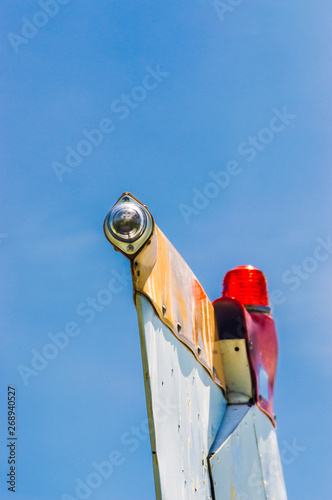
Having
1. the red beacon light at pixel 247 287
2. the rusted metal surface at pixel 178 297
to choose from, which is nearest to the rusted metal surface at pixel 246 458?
the rusted metal surface at pixel 178 297

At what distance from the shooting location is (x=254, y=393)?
5980 mm

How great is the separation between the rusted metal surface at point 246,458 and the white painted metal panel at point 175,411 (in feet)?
0.40

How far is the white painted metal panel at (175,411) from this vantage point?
4008mm

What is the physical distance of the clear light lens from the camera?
3.96 meters

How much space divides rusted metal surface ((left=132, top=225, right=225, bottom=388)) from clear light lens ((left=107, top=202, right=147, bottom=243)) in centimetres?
15

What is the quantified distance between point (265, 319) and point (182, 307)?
1.81 meters

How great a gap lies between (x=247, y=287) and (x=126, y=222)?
3.01 metres

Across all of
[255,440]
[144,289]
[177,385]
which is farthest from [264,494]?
[144,289]

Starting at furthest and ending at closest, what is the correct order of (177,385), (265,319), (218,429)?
(265,319) < (218,429) < (177,385)

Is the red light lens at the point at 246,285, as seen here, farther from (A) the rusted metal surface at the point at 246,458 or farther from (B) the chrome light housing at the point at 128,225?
(B) the chrome light housing at the point at 128,225

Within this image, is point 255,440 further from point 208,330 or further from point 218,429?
point 208,330

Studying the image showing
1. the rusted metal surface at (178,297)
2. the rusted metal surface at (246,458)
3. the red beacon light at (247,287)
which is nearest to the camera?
the rusted metal surface at (178,297)

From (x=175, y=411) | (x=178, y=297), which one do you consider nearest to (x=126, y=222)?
(x=178, y=297)

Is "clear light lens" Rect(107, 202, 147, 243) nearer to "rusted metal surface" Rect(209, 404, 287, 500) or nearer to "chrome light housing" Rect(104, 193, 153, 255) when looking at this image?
"chrome light housing" Rect(104, 193, 153, 255)
